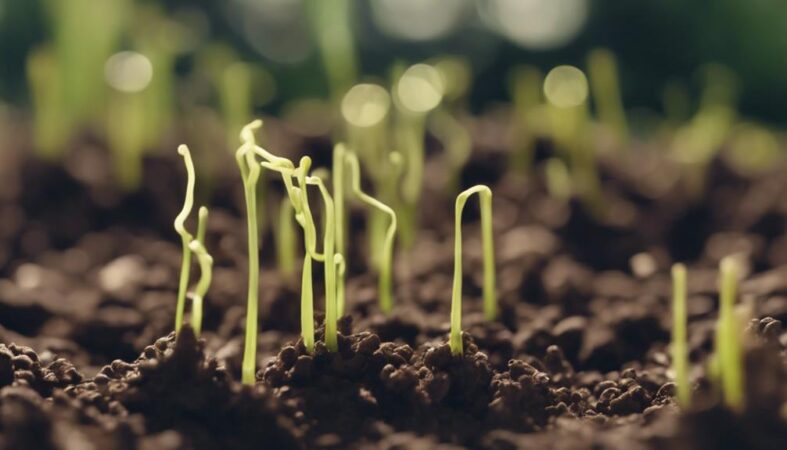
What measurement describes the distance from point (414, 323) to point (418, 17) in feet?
8.87

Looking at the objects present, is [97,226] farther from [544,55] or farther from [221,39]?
[544,55]

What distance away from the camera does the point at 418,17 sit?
3.64 metres

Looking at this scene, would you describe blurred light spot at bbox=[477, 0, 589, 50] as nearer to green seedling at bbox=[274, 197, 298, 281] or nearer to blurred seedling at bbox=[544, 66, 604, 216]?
blurred seedling at bbox=[544, 66, 604, 216]

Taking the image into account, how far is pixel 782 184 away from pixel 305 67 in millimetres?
1893

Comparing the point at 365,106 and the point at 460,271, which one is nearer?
the point at 460,271

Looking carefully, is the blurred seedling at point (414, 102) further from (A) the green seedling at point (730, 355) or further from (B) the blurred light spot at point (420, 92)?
(A) the green seedling at point (730, 355)

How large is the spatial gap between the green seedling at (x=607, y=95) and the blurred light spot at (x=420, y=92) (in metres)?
0.34

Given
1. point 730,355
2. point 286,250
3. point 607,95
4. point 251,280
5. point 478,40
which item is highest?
point 478,40

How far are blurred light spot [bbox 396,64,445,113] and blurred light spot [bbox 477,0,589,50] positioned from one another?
175 centimetres

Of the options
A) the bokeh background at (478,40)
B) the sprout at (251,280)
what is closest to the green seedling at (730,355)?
the sprout at (251,280)

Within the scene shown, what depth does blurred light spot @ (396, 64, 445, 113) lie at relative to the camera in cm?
162

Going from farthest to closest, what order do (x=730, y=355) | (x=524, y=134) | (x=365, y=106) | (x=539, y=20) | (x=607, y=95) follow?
(x=539, y=20)
(x=607, y=95)
(x=524, y=134)
(x=365, y=106)
(x=730, y=355)

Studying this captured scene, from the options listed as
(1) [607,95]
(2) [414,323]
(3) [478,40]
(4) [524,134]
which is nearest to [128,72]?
(4) [524,134]

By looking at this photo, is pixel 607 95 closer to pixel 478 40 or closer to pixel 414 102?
pixel 414 102
